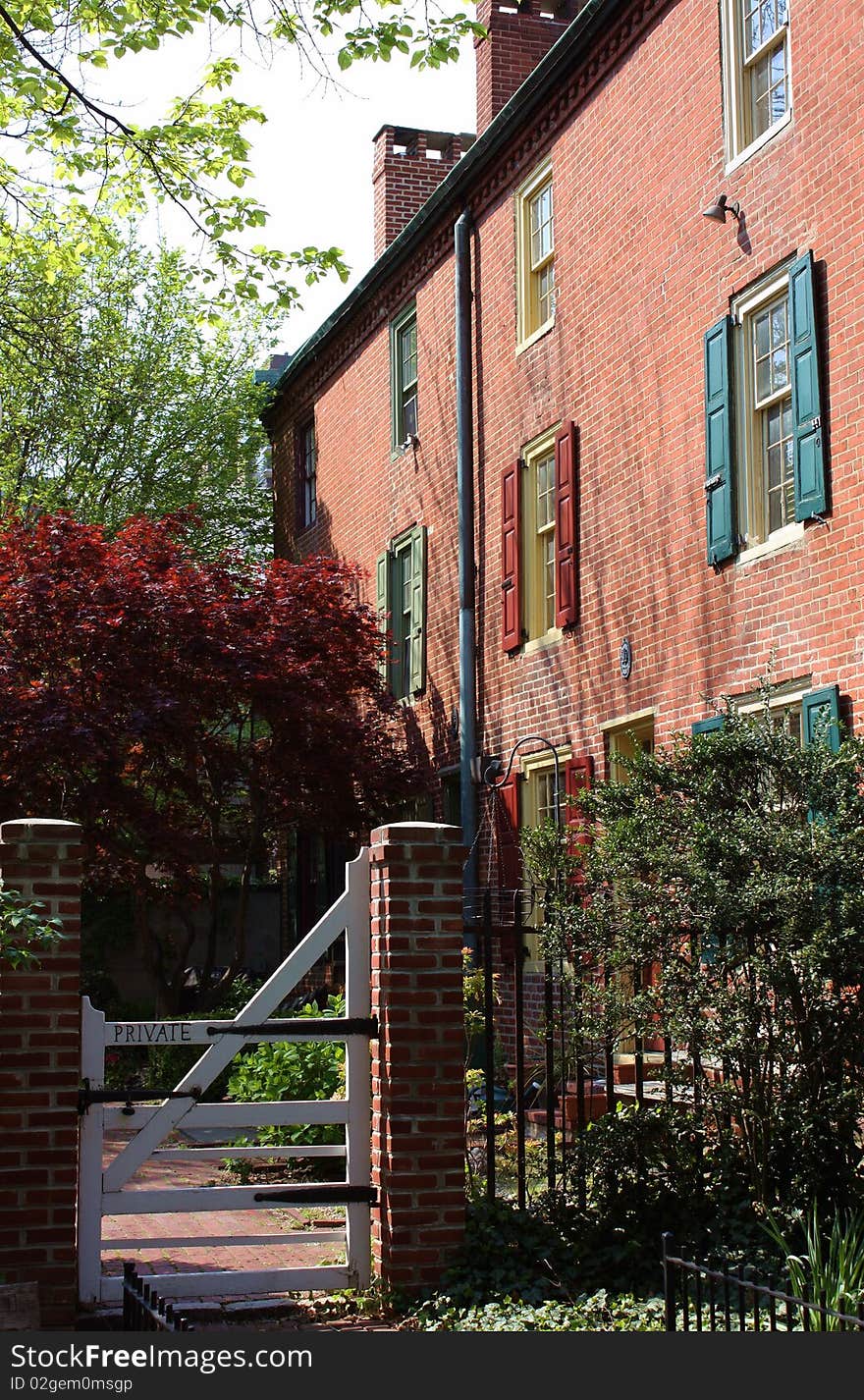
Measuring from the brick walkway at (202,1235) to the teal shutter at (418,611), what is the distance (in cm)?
781

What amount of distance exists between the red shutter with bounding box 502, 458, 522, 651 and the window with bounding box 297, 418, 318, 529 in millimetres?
7609

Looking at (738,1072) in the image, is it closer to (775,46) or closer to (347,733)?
(775,46)

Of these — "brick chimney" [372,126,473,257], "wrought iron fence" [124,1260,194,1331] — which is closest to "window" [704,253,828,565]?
"wrought iron fence" [124,1260,194,1331]

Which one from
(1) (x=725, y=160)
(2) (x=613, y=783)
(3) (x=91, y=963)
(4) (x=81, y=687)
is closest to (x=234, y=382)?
(3) (x=91, y=963)

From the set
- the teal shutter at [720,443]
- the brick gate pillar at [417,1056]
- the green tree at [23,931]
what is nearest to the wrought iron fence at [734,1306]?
the brick gate pillar at [417,1056]

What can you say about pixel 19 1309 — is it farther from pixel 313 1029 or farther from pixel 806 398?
pixel 806 398

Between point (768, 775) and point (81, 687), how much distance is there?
346 inches

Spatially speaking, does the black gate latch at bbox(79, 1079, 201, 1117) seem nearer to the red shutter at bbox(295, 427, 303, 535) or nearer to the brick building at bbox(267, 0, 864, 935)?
the brick building at bbox(267, 0, 864, 935)

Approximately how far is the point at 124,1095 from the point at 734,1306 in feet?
8.47

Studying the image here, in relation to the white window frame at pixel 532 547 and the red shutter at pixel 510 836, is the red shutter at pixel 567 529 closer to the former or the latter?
the white window frame at pixel 532 547

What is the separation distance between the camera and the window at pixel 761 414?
9.99 m

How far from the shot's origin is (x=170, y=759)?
54.2ft

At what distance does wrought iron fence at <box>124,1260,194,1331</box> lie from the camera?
4324 mm

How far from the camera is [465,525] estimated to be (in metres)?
16.0
